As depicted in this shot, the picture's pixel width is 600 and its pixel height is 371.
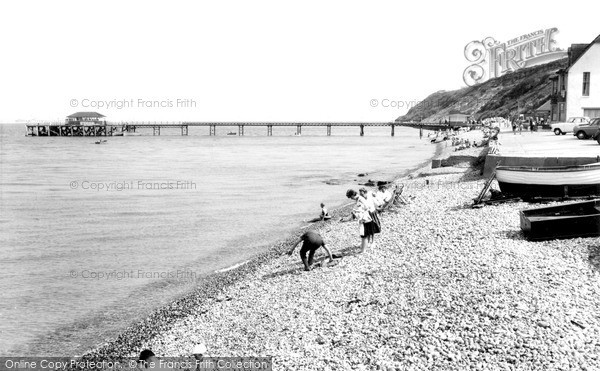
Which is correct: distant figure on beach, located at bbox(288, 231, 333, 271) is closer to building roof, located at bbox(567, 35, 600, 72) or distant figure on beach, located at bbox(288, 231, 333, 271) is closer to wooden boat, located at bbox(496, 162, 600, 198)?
wooden boat, located at bbox(496, 162, 600, 198)

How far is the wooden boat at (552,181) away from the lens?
1714 centimetres

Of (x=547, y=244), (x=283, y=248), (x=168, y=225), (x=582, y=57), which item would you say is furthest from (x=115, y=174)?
(x=547, y=244)

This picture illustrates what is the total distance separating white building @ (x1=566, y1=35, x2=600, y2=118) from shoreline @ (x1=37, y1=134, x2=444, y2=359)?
39.7 m

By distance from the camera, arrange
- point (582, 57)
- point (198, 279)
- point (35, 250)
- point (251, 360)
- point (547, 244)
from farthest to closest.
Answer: point (582, 57)
point (35, 250)
point (198, 279)
point (547, 244)
point (251, 360)

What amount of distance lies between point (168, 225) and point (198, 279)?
29.3ft

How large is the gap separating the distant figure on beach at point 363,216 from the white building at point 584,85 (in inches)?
1666

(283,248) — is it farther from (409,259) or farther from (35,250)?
(35,250)

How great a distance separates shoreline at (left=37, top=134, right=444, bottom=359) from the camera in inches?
455

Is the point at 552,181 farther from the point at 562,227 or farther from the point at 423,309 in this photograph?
the point at 423,309

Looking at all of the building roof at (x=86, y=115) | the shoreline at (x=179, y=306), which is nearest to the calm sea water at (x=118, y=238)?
the shoreline at (x=179, y=306)

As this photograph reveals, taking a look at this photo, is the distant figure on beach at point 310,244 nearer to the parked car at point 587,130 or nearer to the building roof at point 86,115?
the parked car at point 587,130

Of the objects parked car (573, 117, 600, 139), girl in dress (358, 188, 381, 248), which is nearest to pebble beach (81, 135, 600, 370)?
girl in dress (358, 188, 381, 248)

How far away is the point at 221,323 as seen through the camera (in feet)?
37.9

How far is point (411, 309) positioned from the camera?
33.3 ft
